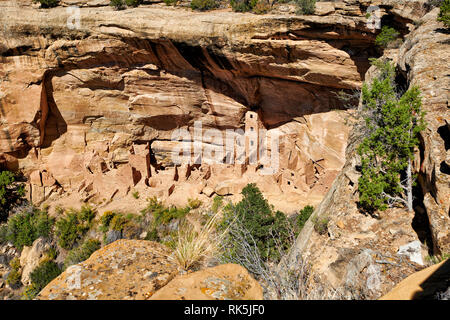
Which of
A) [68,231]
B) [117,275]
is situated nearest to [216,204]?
[68,231]

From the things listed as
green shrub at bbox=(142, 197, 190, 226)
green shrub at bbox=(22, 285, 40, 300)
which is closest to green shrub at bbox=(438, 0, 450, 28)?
green shrub at bbox=(142, 197, 190, 226)

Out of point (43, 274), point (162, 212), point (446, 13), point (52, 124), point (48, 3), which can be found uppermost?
point (48, 3)

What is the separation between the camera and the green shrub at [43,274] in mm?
11695

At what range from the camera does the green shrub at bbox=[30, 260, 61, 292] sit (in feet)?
38.4

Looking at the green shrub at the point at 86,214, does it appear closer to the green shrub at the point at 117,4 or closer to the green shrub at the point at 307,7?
the green shrub at the point at 117,4

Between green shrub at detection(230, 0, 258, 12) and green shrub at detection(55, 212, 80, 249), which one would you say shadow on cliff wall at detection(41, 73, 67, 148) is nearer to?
green shrub at detection(55, 212, 80, 249)

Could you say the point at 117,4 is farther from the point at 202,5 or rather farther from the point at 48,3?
the point at 202,5

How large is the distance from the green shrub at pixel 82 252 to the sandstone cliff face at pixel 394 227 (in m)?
11.1

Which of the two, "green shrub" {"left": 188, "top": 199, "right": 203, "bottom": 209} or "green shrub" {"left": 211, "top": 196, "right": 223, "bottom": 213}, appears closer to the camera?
"green shrub" {"left": 211, "top": 196, "right": 223, "bottom": 213}

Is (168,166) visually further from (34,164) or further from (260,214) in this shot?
(260,214)

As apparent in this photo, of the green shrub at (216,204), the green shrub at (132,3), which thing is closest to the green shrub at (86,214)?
the green shrub at (216,204)

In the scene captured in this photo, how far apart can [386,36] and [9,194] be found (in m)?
19.5

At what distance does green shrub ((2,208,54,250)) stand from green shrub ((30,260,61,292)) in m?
1.69

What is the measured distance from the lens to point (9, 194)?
1451cm
